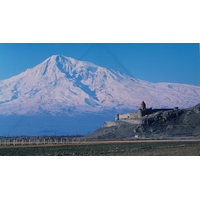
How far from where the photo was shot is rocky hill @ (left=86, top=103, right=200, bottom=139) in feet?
191

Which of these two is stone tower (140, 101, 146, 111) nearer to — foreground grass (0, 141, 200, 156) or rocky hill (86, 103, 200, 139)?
rocky hill (86, 103, 200, 139)

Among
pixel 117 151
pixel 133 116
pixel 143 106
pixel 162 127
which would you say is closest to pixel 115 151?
pixel 117 151

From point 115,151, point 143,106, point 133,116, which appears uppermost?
point 143,106

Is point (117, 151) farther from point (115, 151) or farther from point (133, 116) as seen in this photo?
point (133, 116)

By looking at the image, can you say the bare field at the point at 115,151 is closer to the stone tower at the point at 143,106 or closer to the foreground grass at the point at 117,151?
the foreground grass at the point at 117,151

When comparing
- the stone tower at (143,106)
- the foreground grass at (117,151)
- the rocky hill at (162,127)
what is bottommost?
the foreground grass at (117,151)

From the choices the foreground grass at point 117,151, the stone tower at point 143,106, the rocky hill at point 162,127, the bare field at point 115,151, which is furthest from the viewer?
the stone tower at point 143,106

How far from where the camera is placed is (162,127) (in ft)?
200

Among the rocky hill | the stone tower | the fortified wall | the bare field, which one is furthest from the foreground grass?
the stone tower

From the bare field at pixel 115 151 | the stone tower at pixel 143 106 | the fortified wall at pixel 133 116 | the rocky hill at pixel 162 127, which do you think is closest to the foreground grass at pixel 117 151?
the bare field at pixel 115 151

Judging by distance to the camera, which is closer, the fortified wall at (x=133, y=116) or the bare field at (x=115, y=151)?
the bare field at (x=115, y=151)

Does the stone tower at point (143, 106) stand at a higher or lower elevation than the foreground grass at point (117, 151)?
higher

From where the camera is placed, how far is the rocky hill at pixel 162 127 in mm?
58250

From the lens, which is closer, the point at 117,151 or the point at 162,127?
the point at 117,151
